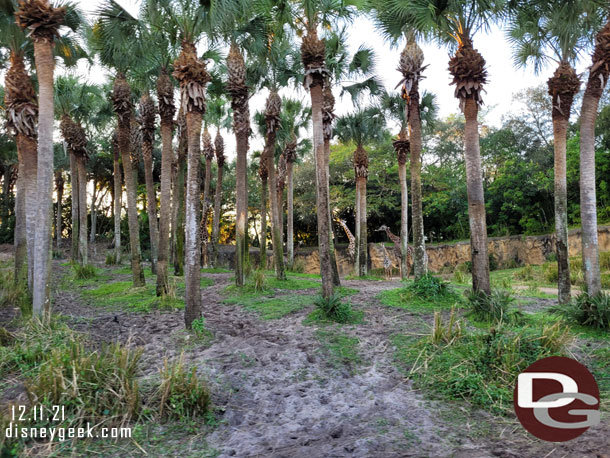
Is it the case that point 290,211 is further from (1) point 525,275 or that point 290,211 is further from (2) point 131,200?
(1) point 525,275

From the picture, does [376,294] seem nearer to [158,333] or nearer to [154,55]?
[158,333]

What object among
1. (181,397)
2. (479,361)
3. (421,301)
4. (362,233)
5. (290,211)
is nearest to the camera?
(181,397)

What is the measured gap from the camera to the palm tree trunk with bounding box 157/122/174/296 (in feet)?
36.7

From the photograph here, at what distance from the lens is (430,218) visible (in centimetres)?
3300

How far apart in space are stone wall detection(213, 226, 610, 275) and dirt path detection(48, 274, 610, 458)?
16667 millimetres

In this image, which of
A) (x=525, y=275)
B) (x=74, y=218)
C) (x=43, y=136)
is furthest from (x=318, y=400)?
(x=74, y=218)

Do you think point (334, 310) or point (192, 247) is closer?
point (192, 247)

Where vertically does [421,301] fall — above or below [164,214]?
below

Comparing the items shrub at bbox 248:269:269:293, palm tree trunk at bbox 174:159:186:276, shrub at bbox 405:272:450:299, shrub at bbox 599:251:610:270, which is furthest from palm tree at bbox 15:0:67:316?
shrub at bbox 599:251:610:270

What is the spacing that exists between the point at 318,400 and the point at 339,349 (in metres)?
1.75

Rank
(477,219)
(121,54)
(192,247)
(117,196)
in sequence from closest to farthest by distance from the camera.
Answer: (192,247), (477,219), (121,54), (117,196)

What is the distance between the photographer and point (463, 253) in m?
26.8

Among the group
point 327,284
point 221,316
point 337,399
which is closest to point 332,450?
point 337,399

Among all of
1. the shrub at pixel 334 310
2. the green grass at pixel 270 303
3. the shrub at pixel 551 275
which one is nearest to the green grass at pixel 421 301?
the shrub at pixel 334 310
